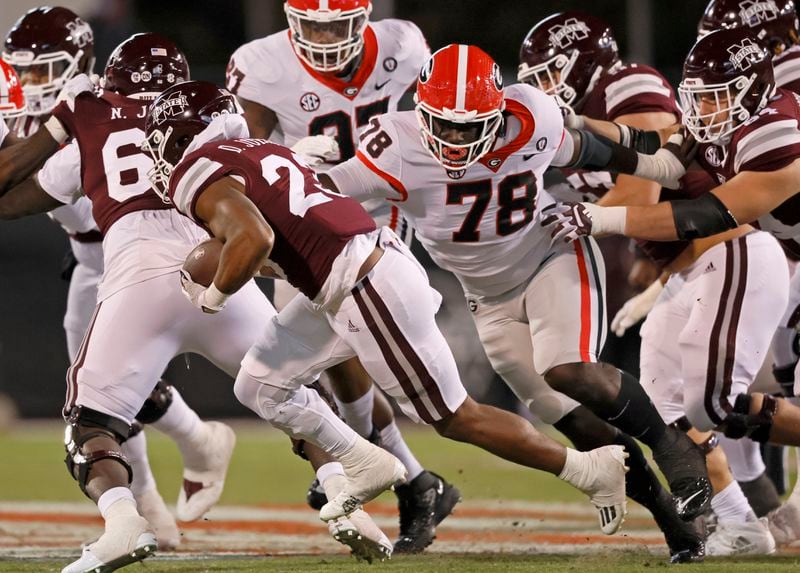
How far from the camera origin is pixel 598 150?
5.04m

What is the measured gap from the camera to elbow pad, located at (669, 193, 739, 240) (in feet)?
16.0

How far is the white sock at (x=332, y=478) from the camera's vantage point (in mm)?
4797

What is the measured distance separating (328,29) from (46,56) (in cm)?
139

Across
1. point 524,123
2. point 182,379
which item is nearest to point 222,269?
point 524,123

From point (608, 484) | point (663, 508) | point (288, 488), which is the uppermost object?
point (608, 484)

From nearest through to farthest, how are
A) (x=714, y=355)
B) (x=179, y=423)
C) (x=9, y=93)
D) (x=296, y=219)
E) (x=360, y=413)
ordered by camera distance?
(x=296, y=219) → (x=714, y=355) → (x=360, y=413) → (x=179, y=423) → (x=9, y=93)

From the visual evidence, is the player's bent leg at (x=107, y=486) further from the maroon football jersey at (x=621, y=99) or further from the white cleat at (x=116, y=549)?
the maroon football jersey at (x=621, y=99)

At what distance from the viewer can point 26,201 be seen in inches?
203

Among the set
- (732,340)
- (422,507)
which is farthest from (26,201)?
(732,340)

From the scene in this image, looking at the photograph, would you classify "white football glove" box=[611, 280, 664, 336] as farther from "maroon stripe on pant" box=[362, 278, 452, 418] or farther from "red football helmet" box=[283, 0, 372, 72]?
"maroon stripe on pant" box=[362, 278, 452, 418]

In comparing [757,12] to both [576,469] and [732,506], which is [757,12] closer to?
[732,506]

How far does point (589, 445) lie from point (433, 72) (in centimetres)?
149

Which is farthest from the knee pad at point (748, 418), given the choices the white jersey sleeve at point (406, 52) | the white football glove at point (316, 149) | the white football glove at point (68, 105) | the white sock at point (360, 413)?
the white football glove at point (68, 105)

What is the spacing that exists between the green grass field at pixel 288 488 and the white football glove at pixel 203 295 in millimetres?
1008
